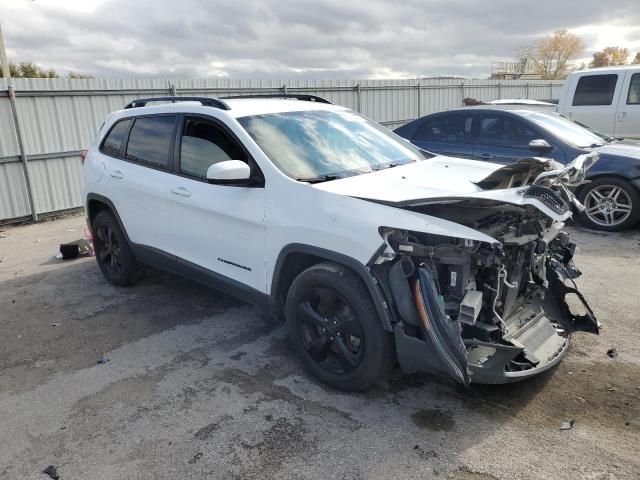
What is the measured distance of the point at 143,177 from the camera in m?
4.91

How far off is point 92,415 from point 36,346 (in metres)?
1.46

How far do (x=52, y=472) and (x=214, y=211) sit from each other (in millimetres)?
2034

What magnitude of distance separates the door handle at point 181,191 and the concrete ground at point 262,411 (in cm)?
119


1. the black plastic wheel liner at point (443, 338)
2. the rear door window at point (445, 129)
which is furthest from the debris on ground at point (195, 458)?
the rear door window at point (445, 129)

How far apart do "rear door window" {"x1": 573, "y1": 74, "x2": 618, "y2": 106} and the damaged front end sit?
7528 millimetres

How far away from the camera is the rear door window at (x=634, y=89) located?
9266mm

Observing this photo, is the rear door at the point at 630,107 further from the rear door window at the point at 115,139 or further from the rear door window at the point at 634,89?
the rear door window at the point at 115,139

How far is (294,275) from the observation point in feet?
12.4

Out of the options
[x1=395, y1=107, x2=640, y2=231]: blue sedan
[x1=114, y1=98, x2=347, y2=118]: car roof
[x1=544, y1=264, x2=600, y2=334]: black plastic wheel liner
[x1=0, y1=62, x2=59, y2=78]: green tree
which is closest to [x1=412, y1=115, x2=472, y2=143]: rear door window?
[x1=395, y1=107, x2=640, y2=231]: blue sedan

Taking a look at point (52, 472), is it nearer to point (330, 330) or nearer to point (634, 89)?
point (330, 330)

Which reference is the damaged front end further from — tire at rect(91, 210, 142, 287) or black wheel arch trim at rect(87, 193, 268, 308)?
tire at rect(91, 210, 142, 287)

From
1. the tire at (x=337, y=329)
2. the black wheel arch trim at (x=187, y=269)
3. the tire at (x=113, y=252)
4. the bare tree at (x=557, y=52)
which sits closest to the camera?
the tire at (x=337, y=329)

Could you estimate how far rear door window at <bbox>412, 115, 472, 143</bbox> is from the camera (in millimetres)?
8031

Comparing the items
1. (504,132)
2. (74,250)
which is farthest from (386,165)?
(74,250)
